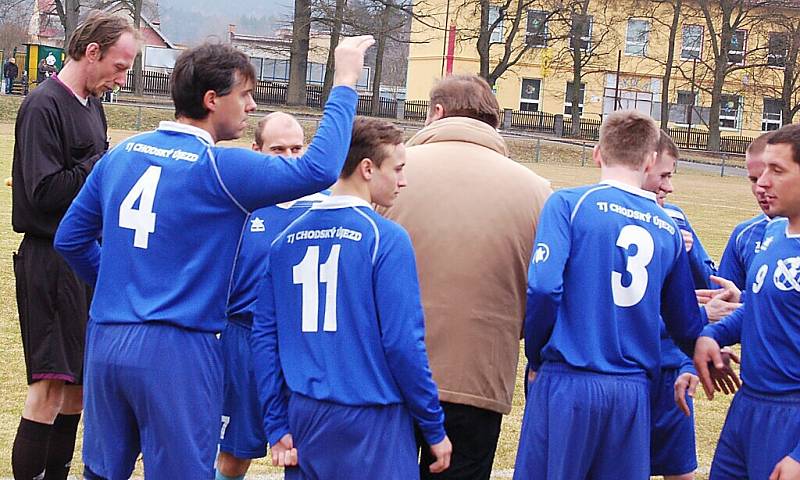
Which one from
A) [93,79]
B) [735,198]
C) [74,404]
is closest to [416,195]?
[93,79]

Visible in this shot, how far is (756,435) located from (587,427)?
0.66 metres

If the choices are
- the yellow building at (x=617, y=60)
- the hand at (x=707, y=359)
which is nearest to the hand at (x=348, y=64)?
the hand at (x=707, y=359)

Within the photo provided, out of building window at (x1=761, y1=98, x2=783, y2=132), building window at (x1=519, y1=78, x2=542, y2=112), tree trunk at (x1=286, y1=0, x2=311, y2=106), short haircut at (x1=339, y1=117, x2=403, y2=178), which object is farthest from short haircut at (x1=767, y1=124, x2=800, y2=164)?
building window at (x1=761, y1=98, x2=783, y2=132)

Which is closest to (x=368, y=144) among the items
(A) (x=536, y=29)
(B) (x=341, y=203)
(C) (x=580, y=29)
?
(B) (x=341, y=203)

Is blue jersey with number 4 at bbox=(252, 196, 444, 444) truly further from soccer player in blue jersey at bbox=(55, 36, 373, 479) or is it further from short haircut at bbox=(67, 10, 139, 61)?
short haircut at bbox=(67, 10, 139, 61)

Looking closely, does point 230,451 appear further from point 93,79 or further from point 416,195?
point 93,79

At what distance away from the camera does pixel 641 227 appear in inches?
165

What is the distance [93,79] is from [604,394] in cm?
282

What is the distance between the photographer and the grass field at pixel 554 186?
688 cm

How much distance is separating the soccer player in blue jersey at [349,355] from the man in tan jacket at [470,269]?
0.66 metres

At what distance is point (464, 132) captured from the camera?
4.59 m

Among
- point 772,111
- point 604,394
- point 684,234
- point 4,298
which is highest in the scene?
point 772,111

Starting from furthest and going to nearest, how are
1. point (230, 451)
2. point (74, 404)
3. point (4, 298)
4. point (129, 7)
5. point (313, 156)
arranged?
point (129, 7)
point (4, 298)
point (74, 404)
point (230, 451)
point (313, 156)

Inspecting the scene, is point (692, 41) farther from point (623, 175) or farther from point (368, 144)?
point (368, 144)
